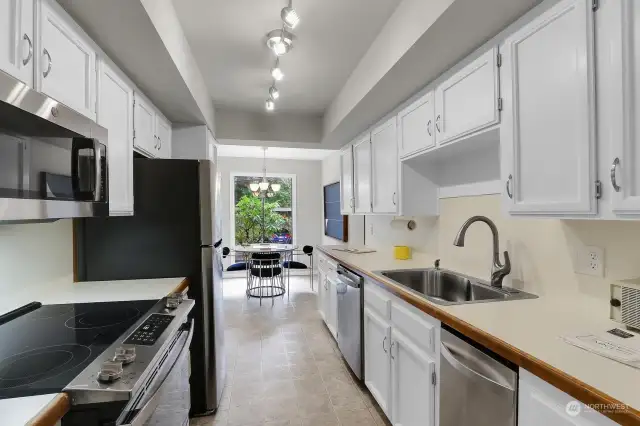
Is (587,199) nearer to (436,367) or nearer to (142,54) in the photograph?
(436,367)

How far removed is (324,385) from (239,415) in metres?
0.69

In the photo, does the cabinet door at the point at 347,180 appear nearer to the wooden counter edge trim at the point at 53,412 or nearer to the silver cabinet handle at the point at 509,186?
the silver cabinet handle at the point at 509,186

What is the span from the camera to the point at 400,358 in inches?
73.9

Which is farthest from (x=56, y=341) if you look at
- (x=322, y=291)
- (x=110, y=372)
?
(x=322, y=291)

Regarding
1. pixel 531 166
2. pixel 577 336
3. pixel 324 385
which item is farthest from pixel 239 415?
pixel 531 166

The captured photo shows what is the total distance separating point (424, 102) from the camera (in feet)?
7.12

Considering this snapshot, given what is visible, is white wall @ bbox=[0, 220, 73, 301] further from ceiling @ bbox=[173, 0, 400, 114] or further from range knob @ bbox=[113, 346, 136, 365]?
ceiling @ bbox=[173, 0, 400, 114]

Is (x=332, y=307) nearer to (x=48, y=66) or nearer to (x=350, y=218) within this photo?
(x=350, y=218)

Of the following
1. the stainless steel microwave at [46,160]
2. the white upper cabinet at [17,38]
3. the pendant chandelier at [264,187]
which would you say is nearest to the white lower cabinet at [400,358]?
the stainless steel microwave at [46,160]

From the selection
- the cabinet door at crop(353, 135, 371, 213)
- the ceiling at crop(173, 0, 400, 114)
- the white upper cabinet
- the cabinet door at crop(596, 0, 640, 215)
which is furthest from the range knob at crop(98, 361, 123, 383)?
the cabinet door at crop(353, 135, 371, 213)

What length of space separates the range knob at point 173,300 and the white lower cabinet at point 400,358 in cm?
118

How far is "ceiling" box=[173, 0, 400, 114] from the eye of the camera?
6.39ft

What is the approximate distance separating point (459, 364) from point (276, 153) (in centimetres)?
514

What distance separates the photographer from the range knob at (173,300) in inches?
63.8
